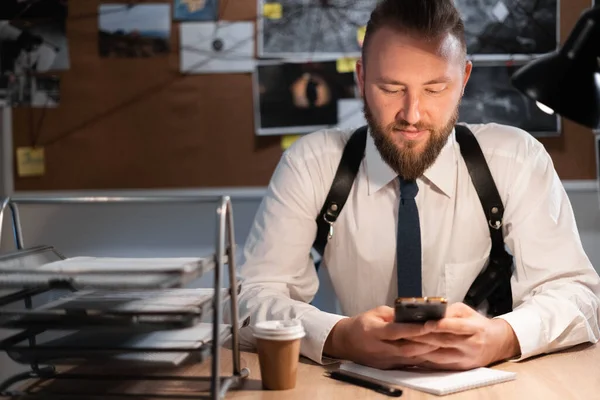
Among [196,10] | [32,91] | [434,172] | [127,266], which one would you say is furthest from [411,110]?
[32,91]

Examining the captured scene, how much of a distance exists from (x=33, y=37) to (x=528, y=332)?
1.87m

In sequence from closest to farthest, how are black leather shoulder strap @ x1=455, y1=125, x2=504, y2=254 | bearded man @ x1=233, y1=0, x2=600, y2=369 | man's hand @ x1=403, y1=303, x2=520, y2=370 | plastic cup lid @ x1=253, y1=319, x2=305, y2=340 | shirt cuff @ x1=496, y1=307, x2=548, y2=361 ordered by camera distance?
plastic cup lid @ x1=253, y1=319, x2=305, y2=340, man's hand @ x1=403, y1=303, x2=520, y2=370, shirt cuff @ x1=496, y1=307, x2=548, y2=361, bearded man @ x1=233, y1=0, x2=600, y2=369, black leather shoulder strap @ x1=455, y1=125, x2=504, y2=254

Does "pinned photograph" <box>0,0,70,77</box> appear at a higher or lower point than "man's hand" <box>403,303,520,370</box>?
higher

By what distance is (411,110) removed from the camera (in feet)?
5.39

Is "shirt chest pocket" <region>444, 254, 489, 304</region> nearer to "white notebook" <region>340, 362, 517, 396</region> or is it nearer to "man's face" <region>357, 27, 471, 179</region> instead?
"man's face" <region>357, 27, 471, 179</region>

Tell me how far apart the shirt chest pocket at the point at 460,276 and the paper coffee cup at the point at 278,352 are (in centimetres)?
68

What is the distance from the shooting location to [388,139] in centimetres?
172

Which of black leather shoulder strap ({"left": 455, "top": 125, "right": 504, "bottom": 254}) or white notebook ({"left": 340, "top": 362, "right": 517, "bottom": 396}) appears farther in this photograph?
black leather shoulder strap ({"left": 455, "top": 125, "right": 504, "bottom": 254})

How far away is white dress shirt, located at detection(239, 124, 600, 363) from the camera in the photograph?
164 cm

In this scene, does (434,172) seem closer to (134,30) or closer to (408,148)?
(408,148)

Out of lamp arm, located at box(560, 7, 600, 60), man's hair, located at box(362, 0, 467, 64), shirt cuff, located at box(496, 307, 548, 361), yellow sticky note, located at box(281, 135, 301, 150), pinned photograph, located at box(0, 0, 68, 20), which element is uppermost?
pinned photograph, located at box(0, 0, 68, 20)

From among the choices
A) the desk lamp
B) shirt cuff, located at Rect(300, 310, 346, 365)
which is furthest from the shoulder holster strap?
shirt cuff, located at Rect(300, 310, 346, 365)

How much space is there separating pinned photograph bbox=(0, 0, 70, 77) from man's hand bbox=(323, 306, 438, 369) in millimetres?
1580

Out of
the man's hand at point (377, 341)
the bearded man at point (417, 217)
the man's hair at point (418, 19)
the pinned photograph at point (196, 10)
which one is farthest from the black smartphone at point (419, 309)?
the pinned photograph at point (196, 10)
